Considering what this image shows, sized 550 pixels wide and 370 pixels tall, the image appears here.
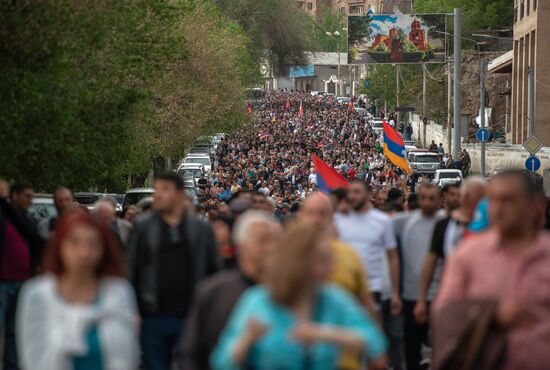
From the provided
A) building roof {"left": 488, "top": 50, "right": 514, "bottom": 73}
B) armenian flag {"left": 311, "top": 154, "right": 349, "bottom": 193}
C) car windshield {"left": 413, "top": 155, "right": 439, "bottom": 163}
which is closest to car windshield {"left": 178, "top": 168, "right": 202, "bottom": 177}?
car windshield {"left": 413, "top": 155, "right": 439, "bottom": 163}

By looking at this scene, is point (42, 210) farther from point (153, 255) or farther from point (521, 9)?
point (521, 9)

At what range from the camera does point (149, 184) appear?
5509 centimetres

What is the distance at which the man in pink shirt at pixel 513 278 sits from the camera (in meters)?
6.38

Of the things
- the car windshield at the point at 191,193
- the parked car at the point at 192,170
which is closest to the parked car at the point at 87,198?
the car windshield at the point at 191,193

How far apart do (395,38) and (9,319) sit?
68.0 metres

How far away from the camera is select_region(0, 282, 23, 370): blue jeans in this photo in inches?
507

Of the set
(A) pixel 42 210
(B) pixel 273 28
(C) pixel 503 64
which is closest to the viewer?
(A) pixel 42 210

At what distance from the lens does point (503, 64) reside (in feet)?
258

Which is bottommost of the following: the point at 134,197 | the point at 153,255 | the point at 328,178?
the point at 134,197

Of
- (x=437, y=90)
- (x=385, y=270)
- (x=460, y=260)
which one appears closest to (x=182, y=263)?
(x=385, y=270)

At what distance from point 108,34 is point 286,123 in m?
75.7

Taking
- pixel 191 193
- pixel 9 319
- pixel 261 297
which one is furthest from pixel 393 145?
pixel 261 297

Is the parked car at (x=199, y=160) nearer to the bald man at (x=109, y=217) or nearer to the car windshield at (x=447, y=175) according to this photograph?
the car windshield at (x=447, y=175)

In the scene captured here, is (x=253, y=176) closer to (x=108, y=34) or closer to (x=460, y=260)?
(x=108, y=34)
